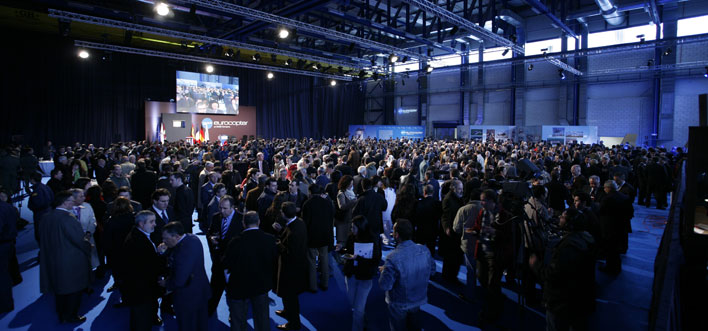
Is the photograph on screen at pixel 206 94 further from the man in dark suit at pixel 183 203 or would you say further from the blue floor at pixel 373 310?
the man in dark suit at pixel 183 203

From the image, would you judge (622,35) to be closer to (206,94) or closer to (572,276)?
(572,276)

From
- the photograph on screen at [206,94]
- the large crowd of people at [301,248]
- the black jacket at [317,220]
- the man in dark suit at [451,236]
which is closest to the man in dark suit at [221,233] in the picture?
the large crowd of people at [301,248]

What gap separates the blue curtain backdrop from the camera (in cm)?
1452

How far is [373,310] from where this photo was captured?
386 cm

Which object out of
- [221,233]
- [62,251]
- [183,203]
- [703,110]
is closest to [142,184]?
[183,203]

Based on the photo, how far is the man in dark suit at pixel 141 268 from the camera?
9.19 ft

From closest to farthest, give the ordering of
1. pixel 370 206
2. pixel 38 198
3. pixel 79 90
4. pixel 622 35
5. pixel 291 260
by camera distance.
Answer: pixel 291 260
pixel 370 206
pixel 38 198
pixel 79 90
pixel 622 35

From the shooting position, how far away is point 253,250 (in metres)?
2.82

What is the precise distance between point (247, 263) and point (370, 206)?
6.07 feet

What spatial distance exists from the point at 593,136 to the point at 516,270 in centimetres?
1678

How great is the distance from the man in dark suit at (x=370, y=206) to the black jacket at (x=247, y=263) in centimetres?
160

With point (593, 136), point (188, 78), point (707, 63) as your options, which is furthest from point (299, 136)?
point (707, 63)

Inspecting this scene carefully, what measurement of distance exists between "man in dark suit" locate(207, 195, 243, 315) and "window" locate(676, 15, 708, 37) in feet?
69.7

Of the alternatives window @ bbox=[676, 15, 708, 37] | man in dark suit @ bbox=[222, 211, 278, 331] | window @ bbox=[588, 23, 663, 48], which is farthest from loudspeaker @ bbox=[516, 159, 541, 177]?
window @ bbox=[676, 15, 708, 37]
